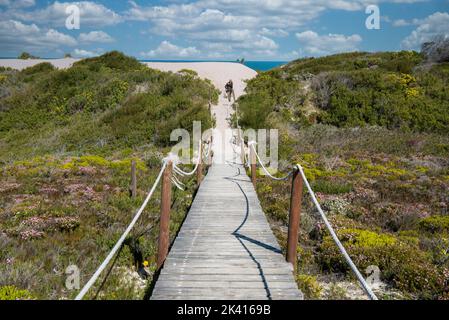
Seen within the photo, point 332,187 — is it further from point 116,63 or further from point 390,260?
point 116,63

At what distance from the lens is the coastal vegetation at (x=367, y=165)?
243 inches

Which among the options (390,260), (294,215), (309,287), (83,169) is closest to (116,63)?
(83,169)

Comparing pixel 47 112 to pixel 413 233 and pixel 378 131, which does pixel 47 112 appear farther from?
pixel 413 233

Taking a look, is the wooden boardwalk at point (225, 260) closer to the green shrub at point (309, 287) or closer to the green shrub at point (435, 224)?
the green shrub at point (309, 287)

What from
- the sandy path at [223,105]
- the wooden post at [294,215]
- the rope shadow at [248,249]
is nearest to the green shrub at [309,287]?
the wooden post at [294,215]

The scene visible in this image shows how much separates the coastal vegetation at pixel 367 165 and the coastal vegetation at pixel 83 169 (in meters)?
2.94

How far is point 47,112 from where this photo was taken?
29250mm

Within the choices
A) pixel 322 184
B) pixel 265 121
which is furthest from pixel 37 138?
pixel 322 184

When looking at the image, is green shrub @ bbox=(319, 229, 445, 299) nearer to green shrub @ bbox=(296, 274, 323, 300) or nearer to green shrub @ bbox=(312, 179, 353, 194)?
green shrub @ bbox=(296, 274, 323, 300)

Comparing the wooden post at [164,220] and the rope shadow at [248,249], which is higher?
the wooden post at [164,220]

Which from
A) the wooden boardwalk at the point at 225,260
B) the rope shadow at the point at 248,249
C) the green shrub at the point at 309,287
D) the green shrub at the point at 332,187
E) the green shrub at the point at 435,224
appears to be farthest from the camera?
the green shrub at the point at 332,187

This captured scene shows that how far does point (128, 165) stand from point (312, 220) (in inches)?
348

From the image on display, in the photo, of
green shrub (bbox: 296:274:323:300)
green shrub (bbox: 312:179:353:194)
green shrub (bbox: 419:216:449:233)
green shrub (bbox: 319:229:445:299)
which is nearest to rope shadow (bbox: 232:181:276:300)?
green shrub (bbox: 296:274:323:300)

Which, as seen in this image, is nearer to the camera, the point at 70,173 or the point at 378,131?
the point at 70,173
